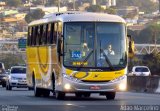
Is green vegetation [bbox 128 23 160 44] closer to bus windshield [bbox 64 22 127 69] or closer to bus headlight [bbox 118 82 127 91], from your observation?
bus windshield [bbox 64 22 127 69]

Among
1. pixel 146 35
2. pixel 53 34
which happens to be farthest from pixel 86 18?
pixel 146 35

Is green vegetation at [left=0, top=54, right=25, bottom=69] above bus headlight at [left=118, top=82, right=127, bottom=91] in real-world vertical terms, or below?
below

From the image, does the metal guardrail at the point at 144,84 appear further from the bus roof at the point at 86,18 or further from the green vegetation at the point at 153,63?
the green vegetation at the point at 153,63

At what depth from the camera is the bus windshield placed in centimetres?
3575

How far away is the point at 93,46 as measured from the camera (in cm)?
3591

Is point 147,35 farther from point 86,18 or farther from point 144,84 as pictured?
point 86,18

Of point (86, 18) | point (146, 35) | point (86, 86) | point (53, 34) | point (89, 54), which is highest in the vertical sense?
point (86, 18)

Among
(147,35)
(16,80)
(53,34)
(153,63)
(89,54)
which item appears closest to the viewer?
(89,54)

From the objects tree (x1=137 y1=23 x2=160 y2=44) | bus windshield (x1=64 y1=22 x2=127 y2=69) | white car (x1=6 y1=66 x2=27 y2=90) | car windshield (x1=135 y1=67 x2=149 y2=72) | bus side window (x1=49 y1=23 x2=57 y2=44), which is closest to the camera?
bus windshield (x1=64 y1=22 x2=127 y2=69)

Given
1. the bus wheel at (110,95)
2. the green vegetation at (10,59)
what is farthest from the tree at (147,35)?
the bus wheel at (110,95)

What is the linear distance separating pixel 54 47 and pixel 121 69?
3000 mm

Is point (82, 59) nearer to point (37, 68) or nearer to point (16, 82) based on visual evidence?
point (37, 68)

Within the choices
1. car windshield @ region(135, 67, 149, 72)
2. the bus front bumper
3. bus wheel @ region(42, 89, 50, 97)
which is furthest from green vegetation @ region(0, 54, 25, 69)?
the bus front bumper

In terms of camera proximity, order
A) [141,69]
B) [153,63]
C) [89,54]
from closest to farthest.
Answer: [89,54], [141,69], [153,63]
